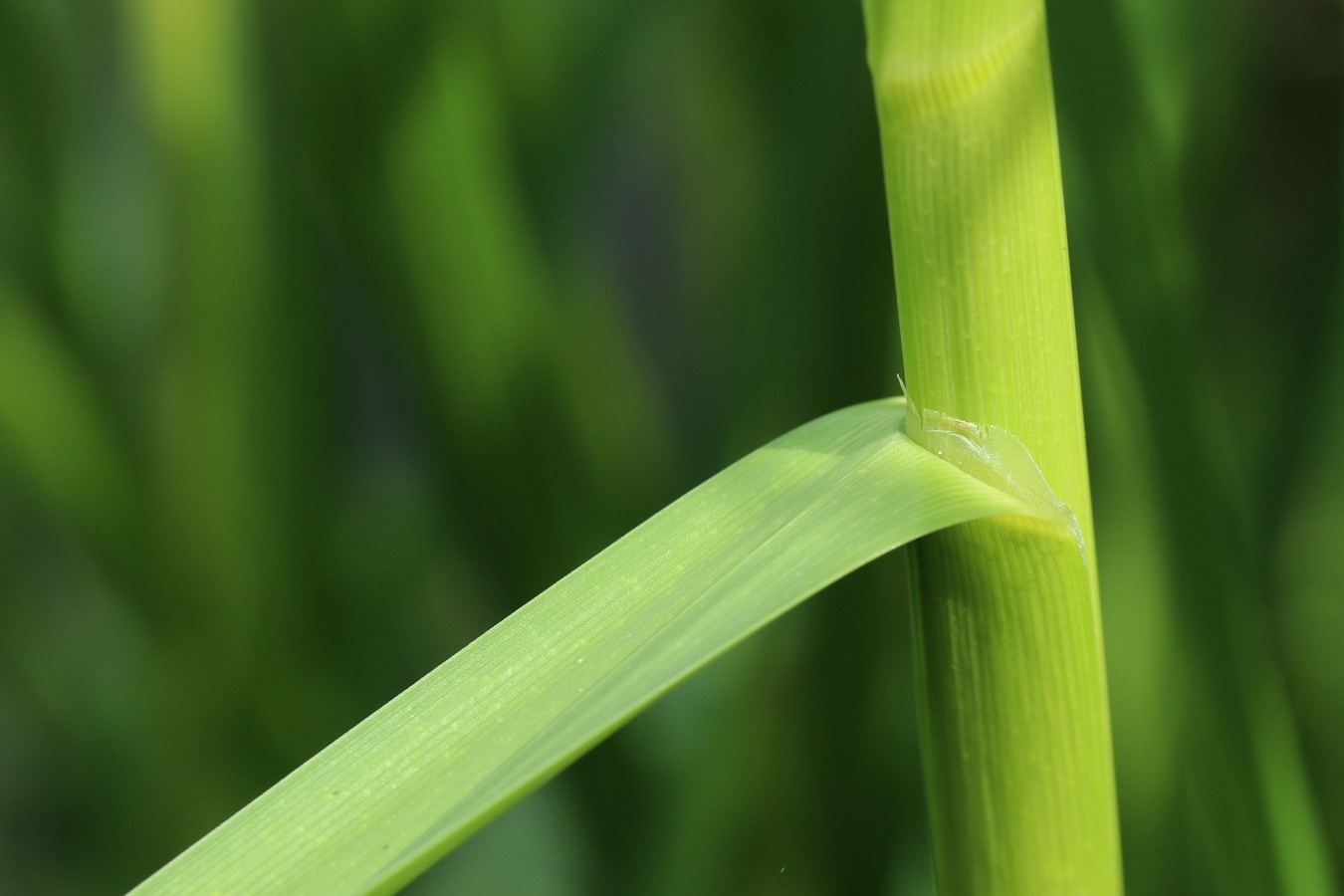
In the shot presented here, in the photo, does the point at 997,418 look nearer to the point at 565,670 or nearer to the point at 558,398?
the point at 565,670

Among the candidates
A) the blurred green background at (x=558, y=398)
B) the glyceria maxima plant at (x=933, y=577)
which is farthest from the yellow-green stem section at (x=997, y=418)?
the blurred green background at (x=558, y=398)

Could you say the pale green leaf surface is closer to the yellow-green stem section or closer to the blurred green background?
the yellow-green stem section

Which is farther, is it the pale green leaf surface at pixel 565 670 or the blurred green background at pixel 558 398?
the blurred green background at pixel 558 398

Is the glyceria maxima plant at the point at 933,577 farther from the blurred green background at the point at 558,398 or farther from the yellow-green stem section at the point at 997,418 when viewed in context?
the blurred green background at the point at 558,398

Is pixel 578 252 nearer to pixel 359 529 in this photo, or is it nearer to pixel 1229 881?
pixel 359 529

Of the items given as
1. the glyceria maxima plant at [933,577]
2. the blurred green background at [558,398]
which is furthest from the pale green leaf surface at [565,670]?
the blurred green background at [558,398]

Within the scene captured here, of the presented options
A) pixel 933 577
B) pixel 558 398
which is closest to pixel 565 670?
pixel 933 577

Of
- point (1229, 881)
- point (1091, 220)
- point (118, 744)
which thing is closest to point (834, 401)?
point (1091, 220)
